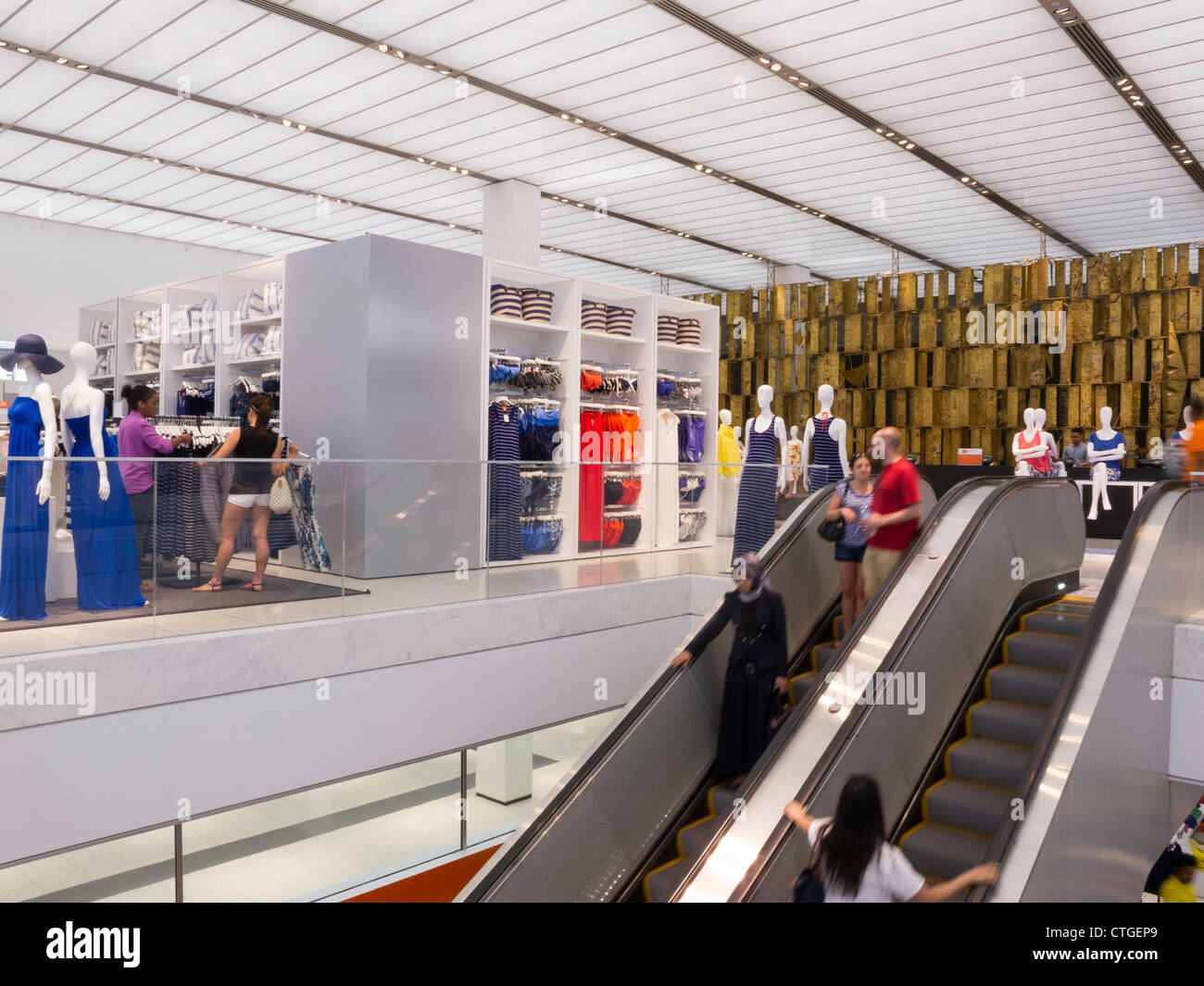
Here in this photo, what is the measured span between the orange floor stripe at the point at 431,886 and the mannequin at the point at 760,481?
358cm

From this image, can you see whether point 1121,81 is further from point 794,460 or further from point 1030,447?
point 794,460

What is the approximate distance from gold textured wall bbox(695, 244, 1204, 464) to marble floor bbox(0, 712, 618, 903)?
11.8 metres

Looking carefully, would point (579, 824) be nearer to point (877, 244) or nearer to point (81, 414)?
point (81, 414)

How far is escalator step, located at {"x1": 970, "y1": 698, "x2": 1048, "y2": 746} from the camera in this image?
517 centimetres

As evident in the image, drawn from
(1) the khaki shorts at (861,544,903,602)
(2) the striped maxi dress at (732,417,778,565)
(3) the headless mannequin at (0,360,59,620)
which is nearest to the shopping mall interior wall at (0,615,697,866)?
(2) the striped maxi dress at (732,417,778,565)

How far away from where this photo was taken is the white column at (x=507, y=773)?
11477 mm

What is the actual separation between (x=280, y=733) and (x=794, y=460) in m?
11.3

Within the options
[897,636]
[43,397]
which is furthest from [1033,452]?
[43,397]

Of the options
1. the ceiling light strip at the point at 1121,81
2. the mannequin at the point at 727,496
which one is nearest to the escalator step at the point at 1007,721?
the mannequin at the point at 727,496

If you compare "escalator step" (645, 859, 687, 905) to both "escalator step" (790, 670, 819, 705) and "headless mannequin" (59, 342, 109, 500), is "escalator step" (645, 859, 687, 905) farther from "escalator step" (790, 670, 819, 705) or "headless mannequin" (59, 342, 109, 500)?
"headless mannequin" (59, 342, 109, 500)

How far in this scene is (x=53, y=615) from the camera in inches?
207
